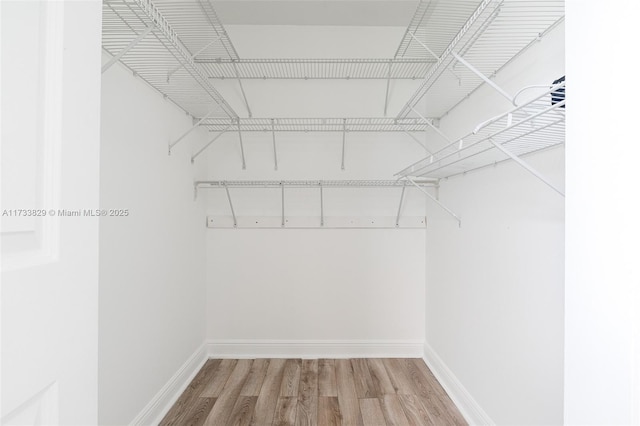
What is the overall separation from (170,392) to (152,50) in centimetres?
171

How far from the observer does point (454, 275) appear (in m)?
1.86

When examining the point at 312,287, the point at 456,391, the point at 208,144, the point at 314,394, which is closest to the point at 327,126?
the point at 208,144

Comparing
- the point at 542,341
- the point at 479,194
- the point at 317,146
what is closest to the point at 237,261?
the point at 317,146

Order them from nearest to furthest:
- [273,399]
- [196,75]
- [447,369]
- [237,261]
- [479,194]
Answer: [196,75]
[479,194]
[273,399]
[447,369]
[237,261]

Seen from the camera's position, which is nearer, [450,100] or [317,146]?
[450,100]

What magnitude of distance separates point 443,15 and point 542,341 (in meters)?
1.49

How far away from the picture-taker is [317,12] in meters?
2.12

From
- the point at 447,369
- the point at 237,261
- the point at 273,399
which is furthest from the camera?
the point at 237,261

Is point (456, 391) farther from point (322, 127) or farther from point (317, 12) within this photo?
point (317, 12)

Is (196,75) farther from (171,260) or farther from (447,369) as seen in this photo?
(447,369)

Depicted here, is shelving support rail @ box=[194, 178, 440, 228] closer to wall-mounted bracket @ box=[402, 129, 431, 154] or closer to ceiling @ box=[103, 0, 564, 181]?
wall-mounted bracket @ box=[402, 129, 431, 154]
